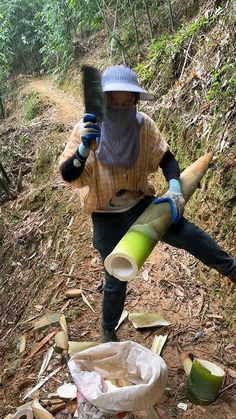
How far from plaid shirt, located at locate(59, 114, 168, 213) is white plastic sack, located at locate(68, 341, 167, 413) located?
1.00 metres

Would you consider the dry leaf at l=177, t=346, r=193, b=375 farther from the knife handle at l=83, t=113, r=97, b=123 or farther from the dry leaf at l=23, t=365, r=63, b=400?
the knife handle at l=83, t=113, r=97, b=123

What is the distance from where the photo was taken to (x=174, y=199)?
2879mm

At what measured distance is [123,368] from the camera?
268 cm

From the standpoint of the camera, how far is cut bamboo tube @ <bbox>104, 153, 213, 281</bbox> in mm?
2494

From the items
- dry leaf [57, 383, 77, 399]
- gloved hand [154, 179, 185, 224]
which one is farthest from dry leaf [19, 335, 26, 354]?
gloved hand [154, 179, 185, 224]

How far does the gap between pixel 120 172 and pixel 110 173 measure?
0.07 meters

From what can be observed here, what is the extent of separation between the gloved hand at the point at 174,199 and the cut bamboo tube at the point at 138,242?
29 millimetres

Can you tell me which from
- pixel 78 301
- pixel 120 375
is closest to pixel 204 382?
pixel 120 375

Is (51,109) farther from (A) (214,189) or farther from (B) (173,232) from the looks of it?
(B) (173,232)

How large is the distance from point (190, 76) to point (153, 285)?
129 inches

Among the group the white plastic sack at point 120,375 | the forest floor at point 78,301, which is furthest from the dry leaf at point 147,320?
the white plastic sack at point 120,375

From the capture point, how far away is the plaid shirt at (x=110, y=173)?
109 inches

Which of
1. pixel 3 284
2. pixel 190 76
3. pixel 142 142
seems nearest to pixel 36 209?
pixel 3 284

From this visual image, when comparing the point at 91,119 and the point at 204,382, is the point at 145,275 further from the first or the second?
the point at 91,119
